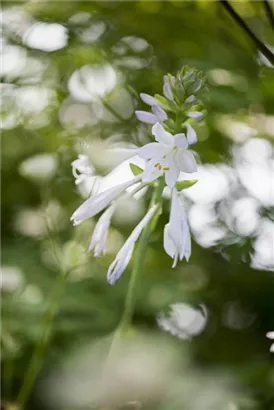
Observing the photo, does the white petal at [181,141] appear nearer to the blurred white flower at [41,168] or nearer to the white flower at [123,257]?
the white flower at [123,257]

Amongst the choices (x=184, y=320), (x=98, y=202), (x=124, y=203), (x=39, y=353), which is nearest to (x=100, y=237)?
(x=98, y=202)

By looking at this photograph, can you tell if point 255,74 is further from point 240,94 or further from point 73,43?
point 73,43

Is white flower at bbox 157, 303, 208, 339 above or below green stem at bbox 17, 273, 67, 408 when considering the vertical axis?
below

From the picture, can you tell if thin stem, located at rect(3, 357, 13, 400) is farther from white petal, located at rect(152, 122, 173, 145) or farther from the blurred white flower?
white petal, located at rect(152, 122, 173, 145)

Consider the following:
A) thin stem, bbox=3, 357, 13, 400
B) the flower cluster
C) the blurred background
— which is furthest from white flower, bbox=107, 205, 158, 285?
thin stem, bbox=3, 357, 13, 400

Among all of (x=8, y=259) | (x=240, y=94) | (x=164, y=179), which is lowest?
(x=8, y=259)

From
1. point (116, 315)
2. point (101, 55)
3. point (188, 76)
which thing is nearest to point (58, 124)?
point (101, 55)
